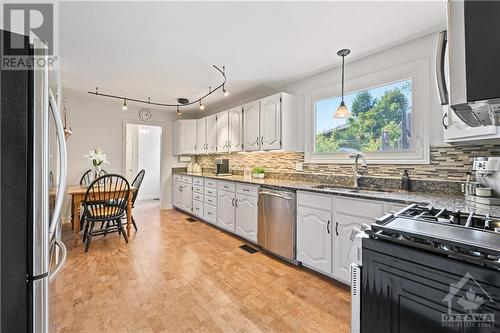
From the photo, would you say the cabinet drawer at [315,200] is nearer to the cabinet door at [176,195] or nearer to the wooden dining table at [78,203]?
the wooden dining table at [78,203]

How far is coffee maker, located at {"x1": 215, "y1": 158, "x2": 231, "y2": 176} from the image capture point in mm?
4699

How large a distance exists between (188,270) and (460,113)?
2552 mm

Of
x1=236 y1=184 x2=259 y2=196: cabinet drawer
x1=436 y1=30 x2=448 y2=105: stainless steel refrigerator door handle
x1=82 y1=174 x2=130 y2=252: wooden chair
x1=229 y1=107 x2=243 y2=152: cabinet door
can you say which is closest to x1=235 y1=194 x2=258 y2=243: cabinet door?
x1=236 y1=184 x2=259 y2=196: cabinet drawer

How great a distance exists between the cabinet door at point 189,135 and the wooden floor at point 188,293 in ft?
8.74


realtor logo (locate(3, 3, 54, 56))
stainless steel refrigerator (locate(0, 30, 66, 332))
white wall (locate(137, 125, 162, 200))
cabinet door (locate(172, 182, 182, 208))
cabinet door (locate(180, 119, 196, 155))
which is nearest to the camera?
stainless steel refrigerator (locate(0, 30, 66, 332))

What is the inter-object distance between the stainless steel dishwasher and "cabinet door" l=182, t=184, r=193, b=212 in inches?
86.4

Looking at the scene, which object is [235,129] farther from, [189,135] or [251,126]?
[189,135]

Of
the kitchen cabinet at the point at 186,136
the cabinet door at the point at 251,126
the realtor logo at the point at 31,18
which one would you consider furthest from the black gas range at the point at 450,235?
the kitchen cabinet at the point at 186,136

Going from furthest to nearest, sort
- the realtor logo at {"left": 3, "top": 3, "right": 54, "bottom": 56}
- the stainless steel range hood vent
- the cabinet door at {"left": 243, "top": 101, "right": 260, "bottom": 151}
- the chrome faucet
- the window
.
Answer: the cabinet door at {"left": 243, "top": 101, "right": 260, "bottom": 151}, the chrome faucet, the window, the realtor logo at {"left": 3, "top": 3, "right": 54, "bottom": 56}, the stainless steel range hood vent

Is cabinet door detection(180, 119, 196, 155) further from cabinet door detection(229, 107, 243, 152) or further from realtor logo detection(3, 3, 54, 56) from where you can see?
realtor logo detection(3, 3, 54, 56)

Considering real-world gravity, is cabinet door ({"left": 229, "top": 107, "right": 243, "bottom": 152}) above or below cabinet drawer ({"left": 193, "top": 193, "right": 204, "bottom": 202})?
above

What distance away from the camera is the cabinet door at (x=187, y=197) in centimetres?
472

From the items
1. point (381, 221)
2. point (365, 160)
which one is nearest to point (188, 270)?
point (381, 221)

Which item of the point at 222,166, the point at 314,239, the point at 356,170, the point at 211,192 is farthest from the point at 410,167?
the point at 222,166
